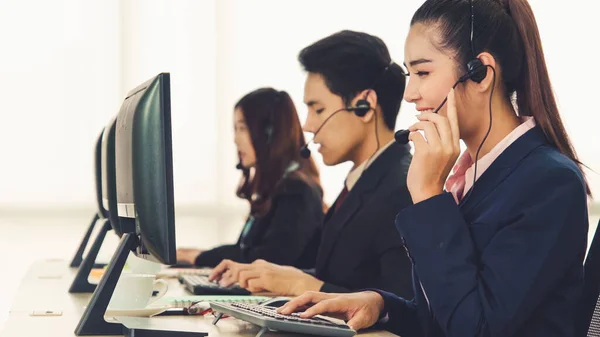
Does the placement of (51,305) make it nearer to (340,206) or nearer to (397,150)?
(340,206)

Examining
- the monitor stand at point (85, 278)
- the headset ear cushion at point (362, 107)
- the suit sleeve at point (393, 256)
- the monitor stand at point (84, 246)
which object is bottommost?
the monitor stand at point (84, 246)

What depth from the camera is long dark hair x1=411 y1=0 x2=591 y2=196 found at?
1385 millimetres

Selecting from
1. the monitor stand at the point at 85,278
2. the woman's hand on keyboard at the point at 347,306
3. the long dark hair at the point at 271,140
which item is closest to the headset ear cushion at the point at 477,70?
the woman's hand on keyboard at the point at 347,306

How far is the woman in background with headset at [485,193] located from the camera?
1241 mm

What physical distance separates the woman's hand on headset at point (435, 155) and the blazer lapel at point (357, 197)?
0.69m

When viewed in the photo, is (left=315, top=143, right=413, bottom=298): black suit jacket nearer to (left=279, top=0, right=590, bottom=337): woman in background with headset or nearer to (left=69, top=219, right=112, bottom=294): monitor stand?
(left=279, top=0, right=590, bottom=337): woman in background with headset

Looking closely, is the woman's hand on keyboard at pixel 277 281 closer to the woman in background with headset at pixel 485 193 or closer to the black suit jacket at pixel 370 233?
the black suit jacket at pixel 370 233

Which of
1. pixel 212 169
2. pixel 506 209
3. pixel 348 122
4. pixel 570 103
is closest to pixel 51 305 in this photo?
pixel 348 122

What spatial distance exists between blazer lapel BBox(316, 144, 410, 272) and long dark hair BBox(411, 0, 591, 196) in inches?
27.4

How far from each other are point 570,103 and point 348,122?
3.06 m

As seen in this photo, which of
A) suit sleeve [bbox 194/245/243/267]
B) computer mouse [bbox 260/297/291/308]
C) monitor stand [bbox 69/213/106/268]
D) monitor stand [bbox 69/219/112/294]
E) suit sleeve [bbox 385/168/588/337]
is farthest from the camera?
suit sleeve [bbox 194/245/243/267]

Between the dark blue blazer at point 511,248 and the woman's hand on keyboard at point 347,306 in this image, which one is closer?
the dark blue blazer at point 511,248

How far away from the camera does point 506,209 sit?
50.9 inches

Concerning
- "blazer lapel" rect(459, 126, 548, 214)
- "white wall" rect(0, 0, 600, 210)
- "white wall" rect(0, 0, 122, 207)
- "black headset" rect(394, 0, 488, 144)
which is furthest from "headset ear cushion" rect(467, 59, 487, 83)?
"white wall" rect(0, 0, 122, 207)
